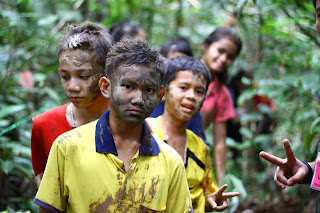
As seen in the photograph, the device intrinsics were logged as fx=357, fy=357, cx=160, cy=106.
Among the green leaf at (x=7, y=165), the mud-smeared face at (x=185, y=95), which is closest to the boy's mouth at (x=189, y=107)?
the mud-smeared face at (x=185, y=95)

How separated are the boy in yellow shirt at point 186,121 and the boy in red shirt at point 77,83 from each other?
1.65ft

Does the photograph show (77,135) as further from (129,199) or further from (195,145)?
(195,145)

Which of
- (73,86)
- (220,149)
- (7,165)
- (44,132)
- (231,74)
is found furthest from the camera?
(231,74)

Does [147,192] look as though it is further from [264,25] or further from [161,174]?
[264,25]

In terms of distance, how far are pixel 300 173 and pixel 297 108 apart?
2607 millimetres

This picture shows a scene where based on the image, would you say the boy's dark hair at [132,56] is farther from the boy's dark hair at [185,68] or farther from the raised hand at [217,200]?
the raised hand at [217,200]

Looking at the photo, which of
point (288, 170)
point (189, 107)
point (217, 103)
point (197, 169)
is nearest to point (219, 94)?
point (217, 103)

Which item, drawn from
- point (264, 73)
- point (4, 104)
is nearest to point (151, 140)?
point (4, 104)

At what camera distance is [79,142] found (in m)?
1.82

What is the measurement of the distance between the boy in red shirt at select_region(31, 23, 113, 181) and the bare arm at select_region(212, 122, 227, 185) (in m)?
1.62

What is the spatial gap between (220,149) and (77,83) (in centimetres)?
193

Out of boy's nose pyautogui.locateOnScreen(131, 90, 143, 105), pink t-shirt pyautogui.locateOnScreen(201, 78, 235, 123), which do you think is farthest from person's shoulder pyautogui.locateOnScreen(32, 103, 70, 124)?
pink t-shirt pyautogui.locateOnScreen(201, 78, 235, 123)

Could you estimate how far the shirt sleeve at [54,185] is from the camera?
5.70ft

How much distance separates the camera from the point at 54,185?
175 cm
